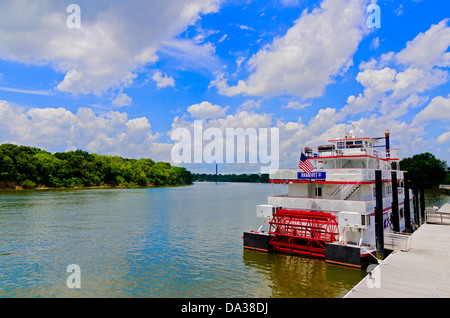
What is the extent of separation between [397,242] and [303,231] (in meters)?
6.77

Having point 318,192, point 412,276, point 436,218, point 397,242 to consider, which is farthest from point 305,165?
point 436,218

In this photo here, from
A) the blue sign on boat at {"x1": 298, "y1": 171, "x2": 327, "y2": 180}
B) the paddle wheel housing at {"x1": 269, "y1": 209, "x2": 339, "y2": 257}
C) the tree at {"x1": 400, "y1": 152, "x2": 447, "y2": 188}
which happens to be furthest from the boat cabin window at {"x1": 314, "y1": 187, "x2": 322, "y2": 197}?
the tree at {"x1": 400, "y1": 152, "x2": 447, "y2": 188}

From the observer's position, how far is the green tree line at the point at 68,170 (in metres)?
96.2

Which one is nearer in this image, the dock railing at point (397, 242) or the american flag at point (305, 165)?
the dock railing at point (397, 242)

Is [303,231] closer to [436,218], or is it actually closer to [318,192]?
[318,192]

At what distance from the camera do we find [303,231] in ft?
80.7

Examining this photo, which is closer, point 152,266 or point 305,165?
point 152,266

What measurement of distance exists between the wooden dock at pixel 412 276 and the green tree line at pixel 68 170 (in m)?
106

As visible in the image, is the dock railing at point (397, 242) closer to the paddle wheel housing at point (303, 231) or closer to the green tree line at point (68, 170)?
the paddle wheel housing at point (303, 231)

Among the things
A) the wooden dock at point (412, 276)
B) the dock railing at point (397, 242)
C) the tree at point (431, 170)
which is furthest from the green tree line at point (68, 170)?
the tree at point (431, 170)

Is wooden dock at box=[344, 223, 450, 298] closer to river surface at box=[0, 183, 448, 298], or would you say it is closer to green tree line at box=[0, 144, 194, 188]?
river surface at box=[0, 183, 448, 298]

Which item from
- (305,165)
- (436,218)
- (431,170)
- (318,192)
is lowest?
(436,218)

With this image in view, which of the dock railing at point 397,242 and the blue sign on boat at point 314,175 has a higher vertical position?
the blue sign on boat at point 314,175
